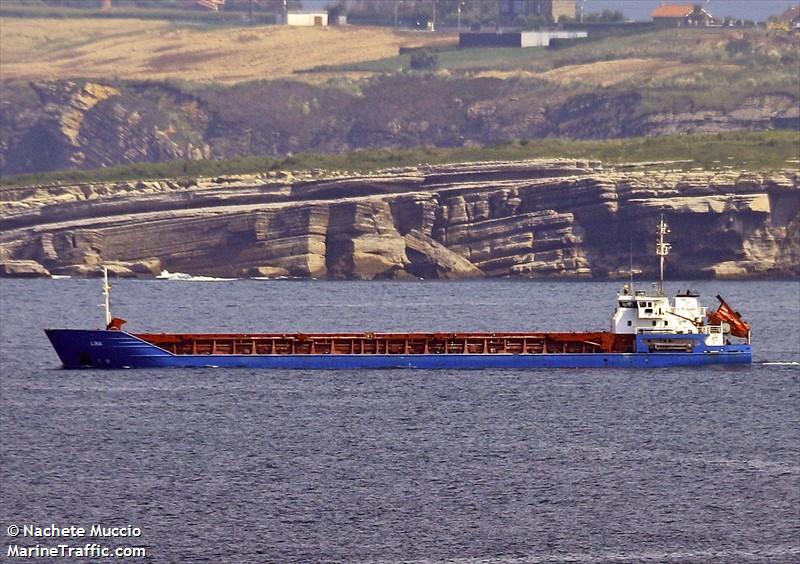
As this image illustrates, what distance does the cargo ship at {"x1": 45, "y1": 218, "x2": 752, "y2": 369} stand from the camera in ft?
362

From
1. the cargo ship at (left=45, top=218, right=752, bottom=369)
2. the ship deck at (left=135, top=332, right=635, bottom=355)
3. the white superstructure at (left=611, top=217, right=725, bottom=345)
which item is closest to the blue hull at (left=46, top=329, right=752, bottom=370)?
the cargo ship at (left=45, top=218, right=752, bottom=369)

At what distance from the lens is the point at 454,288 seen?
7180 inches

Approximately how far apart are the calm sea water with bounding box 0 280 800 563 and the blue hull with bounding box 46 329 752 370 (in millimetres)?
1028

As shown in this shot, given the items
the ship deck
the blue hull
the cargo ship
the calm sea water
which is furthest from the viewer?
the ship deck

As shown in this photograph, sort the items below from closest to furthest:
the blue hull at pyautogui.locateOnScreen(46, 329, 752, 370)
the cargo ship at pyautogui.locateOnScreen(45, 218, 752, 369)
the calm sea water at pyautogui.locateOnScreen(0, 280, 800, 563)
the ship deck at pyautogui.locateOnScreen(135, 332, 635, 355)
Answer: the calm sea water at pyautogui.locateOnScreen(0, 280, 800, 563) < the blue hull at pyautogui.locateOnScreen(46, 329, 752, 370) < the cargo ship at pyautogui.locateOnScreen(45, 218, 752, 369) < the ship deck at pyautogui.locateOnScreen(135, 332, 635, 355)

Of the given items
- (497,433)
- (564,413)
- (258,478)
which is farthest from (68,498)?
(564,413)

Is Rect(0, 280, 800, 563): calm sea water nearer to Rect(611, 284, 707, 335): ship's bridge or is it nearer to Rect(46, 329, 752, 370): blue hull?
Rect(46, 329, 752, 370): blue hull

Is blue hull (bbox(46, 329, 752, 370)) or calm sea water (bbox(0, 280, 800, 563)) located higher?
calm sea water (bbox(0, 280, 800, 563))

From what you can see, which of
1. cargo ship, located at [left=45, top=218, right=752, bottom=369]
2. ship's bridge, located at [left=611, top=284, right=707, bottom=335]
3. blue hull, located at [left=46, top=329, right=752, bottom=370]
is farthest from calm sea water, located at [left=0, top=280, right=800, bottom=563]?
ship's bridge, located at [left=611, top=284, right=707, bottom=335]

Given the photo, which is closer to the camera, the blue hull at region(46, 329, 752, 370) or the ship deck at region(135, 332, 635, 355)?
the blue hull at region(46, 329, 752, 370)


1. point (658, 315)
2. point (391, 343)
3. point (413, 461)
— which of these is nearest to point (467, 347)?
point (391, 343)

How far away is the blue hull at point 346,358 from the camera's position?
110 metres

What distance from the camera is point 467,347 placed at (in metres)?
112

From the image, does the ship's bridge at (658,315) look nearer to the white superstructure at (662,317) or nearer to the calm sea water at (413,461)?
the white superstructure at (662,317)
